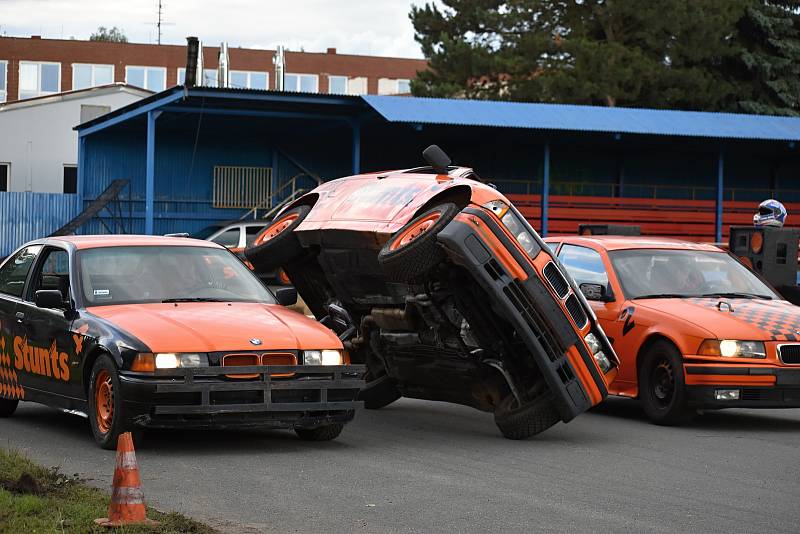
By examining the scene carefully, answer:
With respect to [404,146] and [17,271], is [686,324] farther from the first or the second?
[404,146]

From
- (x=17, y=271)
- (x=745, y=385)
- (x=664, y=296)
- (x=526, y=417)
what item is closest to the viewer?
(x=526, y=417)

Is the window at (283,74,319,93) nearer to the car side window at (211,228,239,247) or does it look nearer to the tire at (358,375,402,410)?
the car side window at (211,228,239,247)

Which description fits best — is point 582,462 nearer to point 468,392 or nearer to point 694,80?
point 468,392

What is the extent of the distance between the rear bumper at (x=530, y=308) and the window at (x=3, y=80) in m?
54.4

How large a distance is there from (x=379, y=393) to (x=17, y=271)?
3465 mm

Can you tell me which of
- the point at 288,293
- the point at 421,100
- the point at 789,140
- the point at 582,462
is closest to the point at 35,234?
the point at 421,100

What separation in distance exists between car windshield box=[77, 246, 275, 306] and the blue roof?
1673 cm

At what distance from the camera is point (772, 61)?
47594 mm

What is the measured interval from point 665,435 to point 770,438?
0.87 meters

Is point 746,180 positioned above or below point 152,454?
above

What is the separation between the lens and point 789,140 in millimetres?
32812

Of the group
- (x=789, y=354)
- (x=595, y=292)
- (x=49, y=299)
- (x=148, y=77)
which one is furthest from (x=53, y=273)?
(x=148, y=77)

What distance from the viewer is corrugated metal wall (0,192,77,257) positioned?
3250cm

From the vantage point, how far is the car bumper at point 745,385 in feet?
36.4
